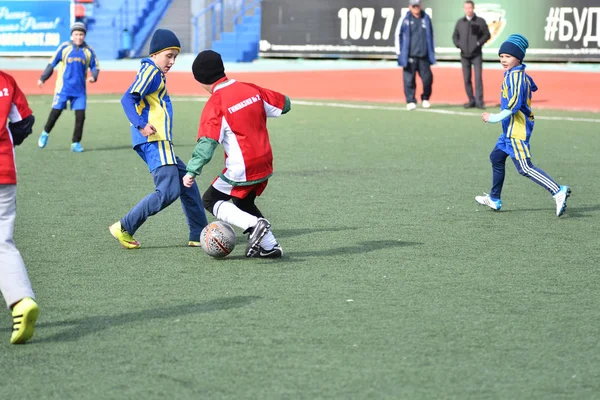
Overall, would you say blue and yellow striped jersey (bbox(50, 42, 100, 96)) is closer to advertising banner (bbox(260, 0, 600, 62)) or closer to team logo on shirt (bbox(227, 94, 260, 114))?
team logo on shirt (bbox(227, 94, 260, 114))

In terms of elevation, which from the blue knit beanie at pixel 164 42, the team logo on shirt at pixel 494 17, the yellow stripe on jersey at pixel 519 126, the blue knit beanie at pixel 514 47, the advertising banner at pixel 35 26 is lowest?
the advertising banner at pixel 35 26

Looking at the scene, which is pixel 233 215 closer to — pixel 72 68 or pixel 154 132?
pixel 154 132

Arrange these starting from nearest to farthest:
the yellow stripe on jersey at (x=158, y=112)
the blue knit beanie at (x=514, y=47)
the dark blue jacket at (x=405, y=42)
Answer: the yellow stripe on jersey at (x=158, y=112)
the blue knit beanie at (x=514, y=47)
the dark blue jacket at (x=405, y=42)

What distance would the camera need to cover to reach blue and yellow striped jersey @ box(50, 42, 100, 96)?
1559 centimetres

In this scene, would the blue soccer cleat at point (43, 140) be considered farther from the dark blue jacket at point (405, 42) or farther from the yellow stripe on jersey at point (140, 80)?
the dark blue jacket at point (405, 42)

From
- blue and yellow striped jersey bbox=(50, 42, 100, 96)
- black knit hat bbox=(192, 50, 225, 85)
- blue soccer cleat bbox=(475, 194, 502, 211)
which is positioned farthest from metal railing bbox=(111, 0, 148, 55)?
black knit hat bbox=(192, 50, 225, 85)

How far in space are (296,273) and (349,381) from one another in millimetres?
2513

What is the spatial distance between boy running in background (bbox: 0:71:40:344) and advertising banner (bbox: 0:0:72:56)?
115ft

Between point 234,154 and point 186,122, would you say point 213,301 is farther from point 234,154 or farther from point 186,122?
point 186,122

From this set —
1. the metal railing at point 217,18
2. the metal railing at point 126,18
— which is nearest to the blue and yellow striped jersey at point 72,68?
the metal railing at point 217,18

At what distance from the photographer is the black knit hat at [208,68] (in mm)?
7711

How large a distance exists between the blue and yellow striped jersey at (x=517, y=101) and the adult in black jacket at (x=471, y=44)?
42.4 feet

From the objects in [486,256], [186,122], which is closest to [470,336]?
[486,256]

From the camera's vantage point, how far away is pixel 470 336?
5.80 m
